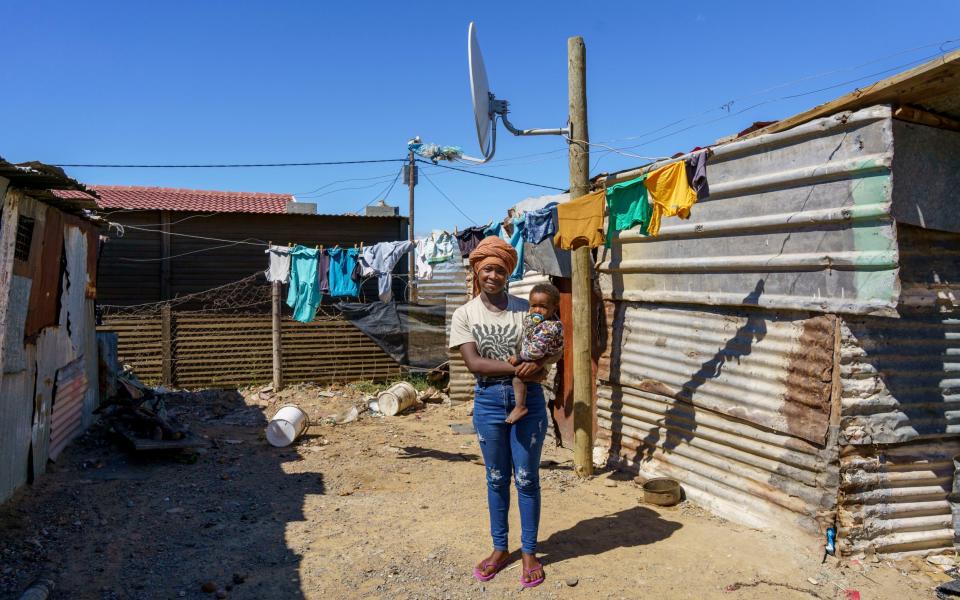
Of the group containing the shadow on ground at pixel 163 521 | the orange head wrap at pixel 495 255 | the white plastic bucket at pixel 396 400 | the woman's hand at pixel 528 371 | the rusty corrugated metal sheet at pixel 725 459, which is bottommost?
the shadow on ground at pixel 163 521

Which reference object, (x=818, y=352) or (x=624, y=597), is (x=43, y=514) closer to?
(x=624, y=597)

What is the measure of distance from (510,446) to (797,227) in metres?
2.51

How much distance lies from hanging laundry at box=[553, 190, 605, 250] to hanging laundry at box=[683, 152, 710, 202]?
97 centimetres

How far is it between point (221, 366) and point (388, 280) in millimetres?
3671

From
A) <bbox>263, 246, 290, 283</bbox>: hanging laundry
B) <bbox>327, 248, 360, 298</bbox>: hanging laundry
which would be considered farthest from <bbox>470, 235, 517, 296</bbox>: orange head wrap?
<bbox>263, 246, 290, 283</bbox>: hanging laundry

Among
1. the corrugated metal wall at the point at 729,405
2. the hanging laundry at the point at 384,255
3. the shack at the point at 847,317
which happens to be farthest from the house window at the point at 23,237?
the shack at the point at 847,317

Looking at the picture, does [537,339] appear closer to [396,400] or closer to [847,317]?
[847,317]

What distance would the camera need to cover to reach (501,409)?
12.2 ft

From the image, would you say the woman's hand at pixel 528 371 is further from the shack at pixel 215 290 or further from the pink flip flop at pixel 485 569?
the shack at pixel 215 290

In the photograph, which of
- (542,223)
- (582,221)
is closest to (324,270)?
(542,223)

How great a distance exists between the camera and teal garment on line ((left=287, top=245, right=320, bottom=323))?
1044 cm

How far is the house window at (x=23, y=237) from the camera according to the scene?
5.52m

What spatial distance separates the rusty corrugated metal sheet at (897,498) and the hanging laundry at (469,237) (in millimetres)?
5868

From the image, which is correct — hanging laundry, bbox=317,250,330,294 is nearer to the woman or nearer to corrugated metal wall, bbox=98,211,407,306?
corrugated metal wall, bbox=98,211,407,306
